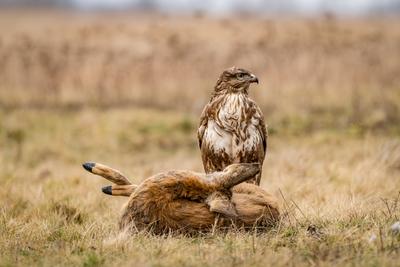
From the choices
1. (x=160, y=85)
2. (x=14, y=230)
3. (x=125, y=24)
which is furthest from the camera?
(x=125, y=24)

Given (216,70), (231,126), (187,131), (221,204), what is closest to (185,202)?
(221,204)

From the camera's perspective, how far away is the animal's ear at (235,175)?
532cm

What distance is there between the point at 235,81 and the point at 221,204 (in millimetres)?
1346

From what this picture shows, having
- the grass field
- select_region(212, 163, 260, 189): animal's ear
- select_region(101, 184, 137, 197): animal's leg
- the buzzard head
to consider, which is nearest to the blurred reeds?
the grass field

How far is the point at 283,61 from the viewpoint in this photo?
1689 cm

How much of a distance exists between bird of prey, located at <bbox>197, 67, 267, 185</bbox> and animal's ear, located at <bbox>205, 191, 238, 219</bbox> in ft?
2.57

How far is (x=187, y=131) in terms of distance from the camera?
1362 cm

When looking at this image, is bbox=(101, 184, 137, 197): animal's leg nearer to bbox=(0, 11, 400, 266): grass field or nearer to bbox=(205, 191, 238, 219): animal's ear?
bbox=(0, 11, 400, 266): grass field

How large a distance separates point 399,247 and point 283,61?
12.3 metres

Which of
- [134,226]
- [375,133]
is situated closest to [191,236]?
[134,226]

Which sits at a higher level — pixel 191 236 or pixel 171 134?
Answer: pixel 191 236

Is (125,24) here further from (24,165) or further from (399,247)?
(399,247)

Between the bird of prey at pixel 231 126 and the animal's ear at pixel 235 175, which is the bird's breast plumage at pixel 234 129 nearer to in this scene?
the bird of prey at pixel 231 126

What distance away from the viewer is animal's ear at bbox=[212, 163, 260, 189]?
5324mm
